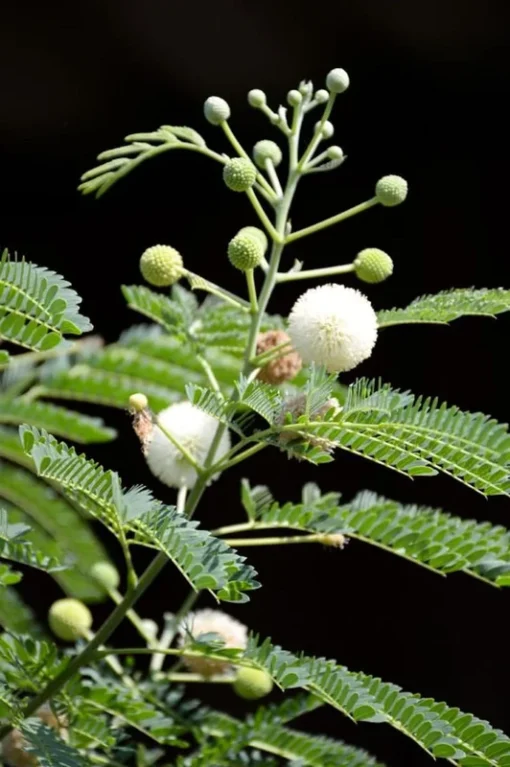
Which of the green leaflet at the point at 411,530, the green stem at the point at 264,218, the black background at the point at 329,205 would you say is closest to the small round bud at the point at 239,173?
the green stem at the point at 264,218

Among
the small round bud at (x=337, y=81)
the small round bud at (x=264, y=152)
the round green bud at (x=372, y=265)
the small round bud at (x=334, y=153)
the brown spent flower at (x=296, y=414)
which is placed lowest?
the brown spent flower at (x=296, y=414)

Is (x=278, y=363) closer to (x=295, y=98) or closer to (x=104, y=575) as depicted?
(x=295, y=98)

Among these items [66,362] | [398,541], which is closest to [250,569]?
[398,541]

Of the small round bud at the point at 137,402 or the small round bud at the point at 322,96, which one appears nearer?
the small round bud at the point at 137,402

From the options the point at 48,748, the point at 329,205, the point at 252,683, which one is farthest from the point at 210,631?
the point at 329,205

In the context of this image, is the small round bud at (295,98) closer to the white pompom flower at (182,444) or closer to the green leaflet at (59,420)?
the white pompom flower at (182,444)

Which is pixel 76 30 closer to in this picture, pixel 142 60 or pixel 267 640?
pixel 142 60

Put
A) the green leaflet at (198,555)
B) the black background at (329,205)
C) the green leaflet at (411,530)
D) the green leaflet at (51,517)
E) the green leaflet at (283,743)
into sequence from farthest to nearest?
the black background at (329,205)
the green leaflet at (51,517)
the green leaflet at (283,743)
the green leaflet at (411,530)
the green leaflet at (198,555)
